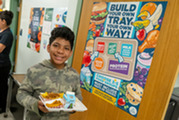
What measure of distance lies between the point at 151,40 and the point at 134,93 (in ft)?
1.39

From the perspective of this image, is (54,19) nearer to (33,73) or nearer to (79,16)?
(79,16)

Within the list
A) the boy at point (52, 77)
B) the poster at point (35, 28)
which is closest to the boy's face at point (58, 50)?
the boy at point (52, 77)

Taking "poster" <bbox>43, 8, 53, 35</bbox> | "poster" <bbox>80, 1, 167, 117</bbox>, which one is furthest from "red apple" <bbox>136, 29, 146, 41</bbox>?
"poster" <bbox>43, 8, 53, 35</bbox>

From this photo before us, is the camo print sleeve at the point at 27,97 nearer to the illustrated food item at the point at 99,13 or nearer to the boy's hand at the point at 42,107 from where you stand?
the boy's hand at the point at 42,107

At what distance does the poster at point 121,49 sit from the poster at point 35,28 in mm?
1303

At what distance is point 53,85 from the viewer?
97 cm

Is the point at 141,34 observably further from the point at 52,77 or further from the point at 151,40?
the point at 52,77

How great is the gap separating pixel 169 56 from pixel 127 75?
35cm

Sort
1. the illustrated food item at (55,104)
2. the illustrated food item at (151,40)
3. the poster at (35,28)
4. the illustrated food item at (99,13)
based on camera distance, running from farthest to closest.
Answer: the poster at (35,28), the illustrated food item at (99,13), the illustrated food item at (151,40), the illustrated food item at (55,104)

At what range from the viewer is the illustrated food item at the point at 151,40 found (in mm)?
1047

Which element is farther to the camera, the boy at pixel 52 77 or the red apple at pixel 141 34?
the red apple at pixel 141 34

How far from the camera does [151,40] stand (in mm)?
1069

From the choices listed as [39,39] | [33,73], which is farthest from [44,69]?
[39,39]

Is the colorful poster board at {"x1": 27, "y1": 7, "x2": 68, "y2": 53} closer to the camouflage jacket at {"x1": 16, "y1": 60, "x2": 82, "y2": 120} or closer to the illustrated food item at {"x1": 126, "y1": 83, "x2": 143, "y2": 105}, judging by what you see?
the camouflage jacket at {"x1": 16, "y1": 60, "x2": 82, "y2": 120}
